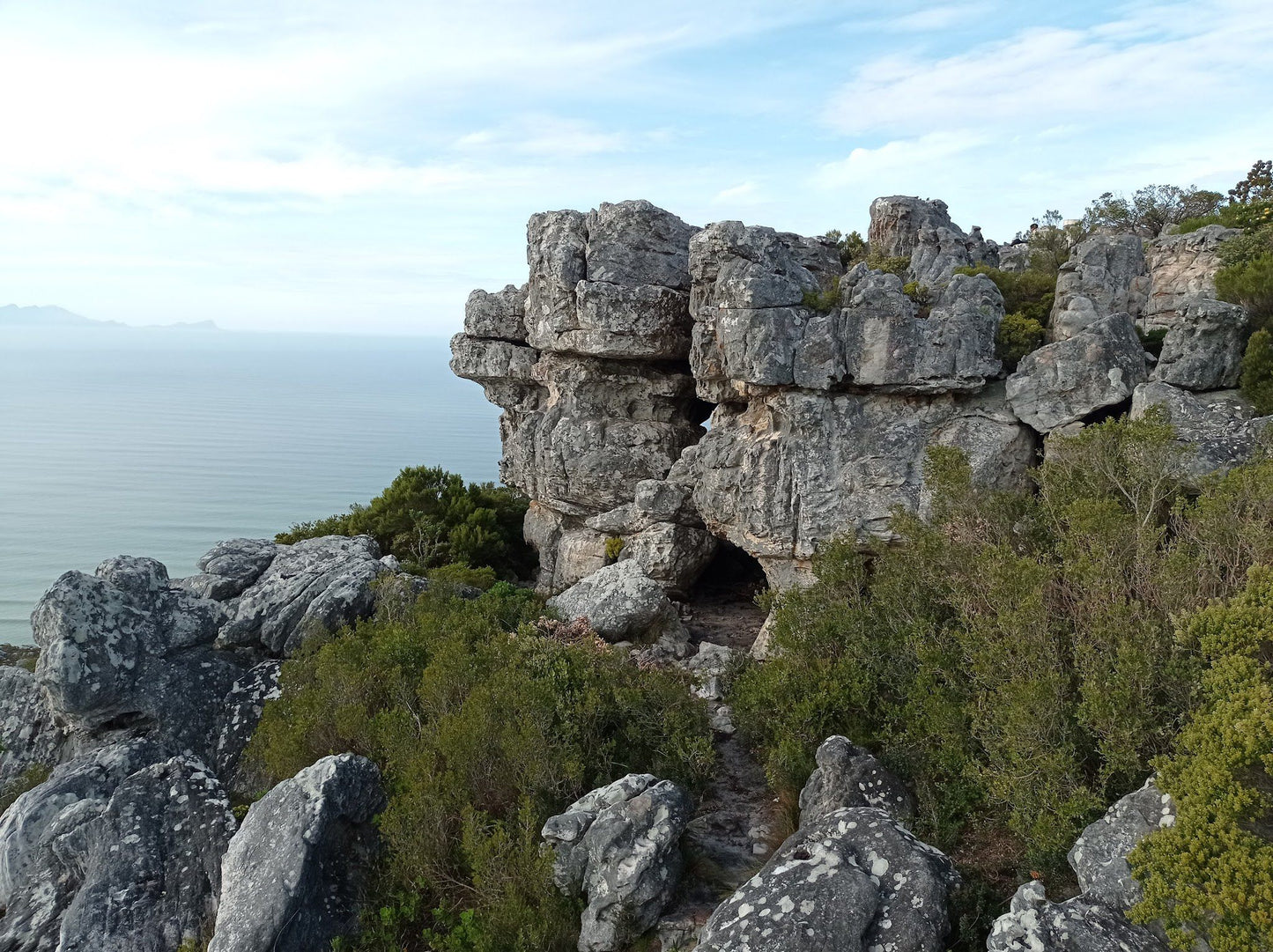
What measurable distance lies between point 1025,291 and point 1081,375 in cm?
336

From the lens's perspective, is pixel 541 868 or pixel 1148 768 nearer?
pixel 1148 768

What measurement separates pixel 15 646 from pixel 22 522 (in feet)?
92.2

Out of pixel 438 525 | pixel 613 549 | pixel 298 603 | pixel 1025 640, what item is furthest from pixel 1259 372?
pixel 438 525

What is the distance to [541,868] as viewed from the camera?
9.39 m

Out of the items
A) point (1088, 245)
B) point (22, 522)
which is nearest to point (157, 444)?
point (22, 522)

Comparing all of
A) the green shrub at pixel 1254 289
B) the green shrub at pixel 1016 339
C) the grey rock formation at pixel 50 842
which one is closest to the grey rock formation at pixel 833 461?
the green shrub at pixel 1016 339

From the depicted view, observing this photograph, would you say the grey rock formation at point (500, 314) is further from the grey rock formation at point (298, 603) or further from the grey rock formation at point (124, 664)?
the grey rock formation at point (124, 664)

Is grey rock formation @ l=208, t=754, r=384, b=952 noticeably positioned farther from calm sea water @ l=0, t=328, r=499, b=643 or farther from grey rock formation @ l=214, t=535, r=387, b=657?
calm sea water @ l=0, t=328, r=499, b=643

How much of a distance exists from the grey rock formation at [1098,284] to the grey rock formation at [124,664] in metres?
16.2

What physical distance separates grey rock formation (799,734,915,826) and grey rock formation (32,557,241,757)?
33.3 feet

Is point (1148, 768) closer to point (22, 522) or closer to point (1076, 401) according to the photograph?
point (1076, 401)

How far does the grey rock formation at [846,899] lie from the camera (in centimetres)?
765

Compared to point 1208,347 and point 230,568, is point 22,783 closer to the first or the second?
point 230,568

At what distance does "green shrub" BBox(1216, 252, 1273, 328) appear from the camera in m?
14.0
